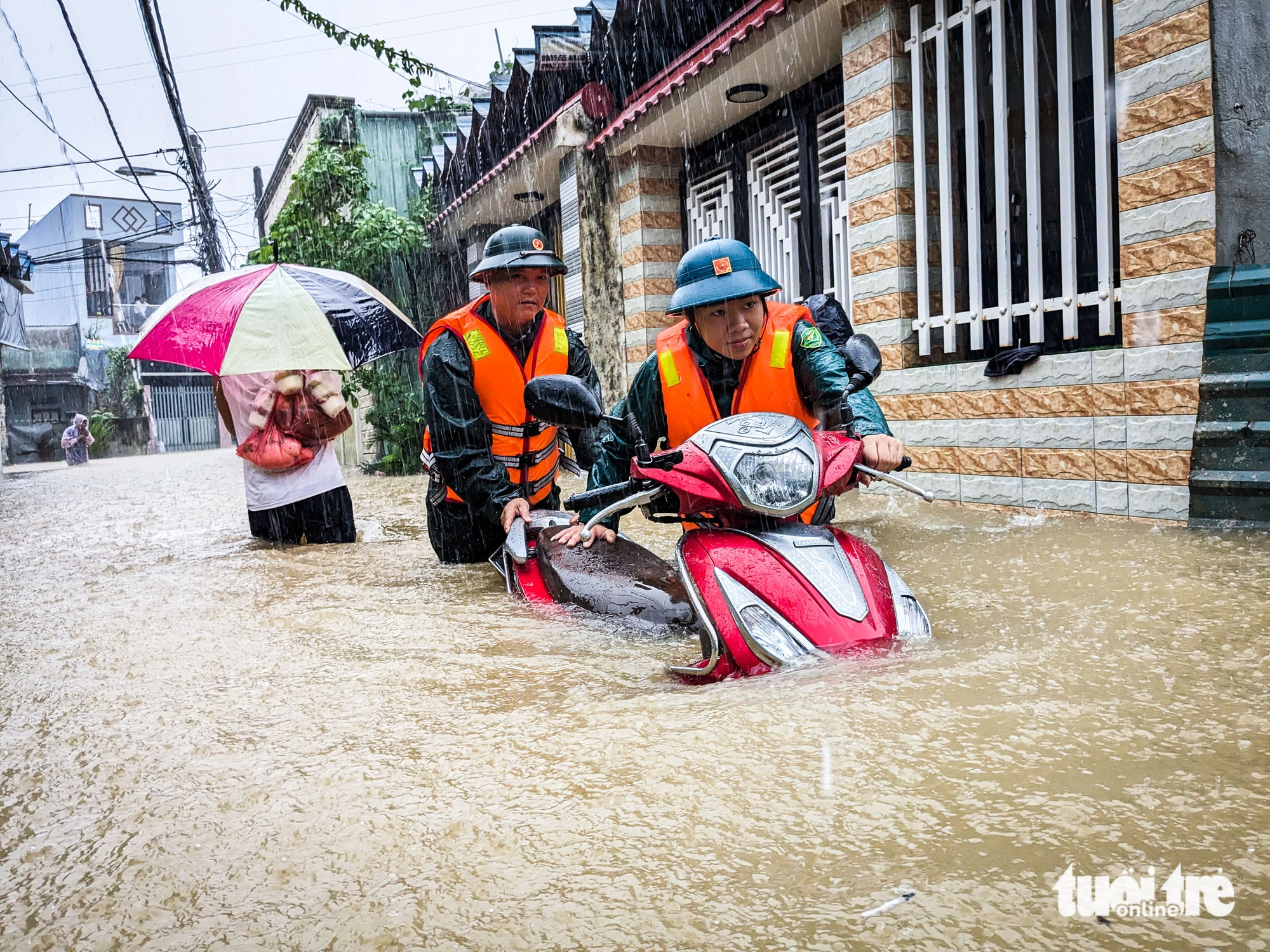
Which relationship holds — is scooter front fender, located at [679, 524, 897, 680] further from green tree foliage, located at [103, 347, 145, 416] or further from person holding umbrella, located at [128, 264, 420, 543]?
green tree foliage, located at [103, 347, 145, 416]

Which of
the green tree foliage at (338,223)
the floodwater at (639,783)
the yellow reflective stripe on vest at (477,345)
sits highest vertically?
the green tree foliage at (338,223)

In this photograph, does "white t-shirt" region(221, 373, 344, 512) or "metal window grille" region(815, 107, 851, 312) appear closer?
"white t-shirt" region(221, 373, 344, 512)

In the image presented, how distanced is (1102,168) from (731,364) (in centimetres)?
318

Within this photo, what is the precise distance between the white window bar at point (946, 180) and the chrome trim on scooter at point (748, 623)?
443cm

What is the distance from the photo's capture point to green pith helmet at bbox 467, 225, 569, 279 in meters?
4.57

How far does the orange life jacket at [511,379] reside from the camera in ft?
15.6

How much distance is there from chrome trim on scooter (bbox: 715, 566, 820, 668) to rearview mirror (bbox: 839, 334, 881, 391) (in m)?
0.74

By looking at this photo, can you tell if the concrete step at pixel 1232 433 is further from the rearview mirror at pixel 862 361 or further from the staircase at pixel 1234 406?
the rearview mirror at pixel 862 361

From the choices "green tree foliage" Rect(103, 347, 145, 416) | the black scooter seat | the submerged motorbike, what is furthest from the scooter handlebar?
"green tree foliage" Rect(103, 347, 145, 416)

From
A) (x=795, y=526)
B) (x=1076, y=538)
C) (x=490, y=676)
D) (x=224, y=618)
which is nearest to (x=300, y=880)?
(x=490, y=676)

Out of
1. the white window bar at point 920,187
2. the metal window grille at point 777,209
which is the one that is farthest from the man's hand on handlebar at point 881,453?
the metal window grille at point 777,209

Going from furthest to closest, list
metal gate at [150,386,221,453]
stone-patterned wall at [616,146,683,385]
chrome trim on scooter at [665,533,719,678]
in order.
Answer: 1. metal gate at [150,386,221,453]
2. stone-patterned wall at [616,146,683,385]
3. chrome trim on scooter at [665,533,719,678]

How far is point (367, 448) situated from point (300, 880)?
1720 cm

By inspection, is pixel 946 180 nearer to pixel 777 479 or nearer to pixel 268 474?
pixel 777 479
